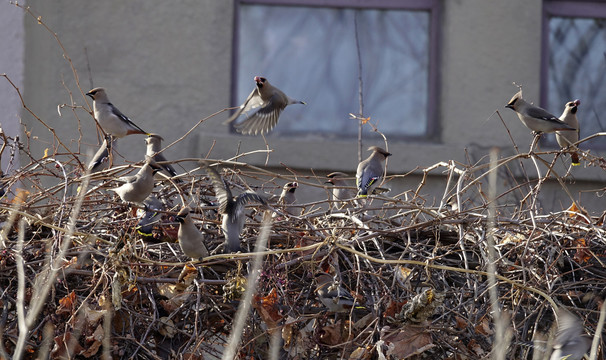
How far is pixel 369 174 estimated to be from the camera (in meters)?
6.02

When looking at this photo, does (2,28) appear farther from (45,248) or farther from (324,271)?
(324,271)

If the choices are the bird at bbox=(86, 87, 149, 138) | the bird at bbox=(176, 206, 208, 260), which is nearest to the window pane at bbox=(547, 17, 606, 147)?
the bird at bbox=(86, 87, 149, 138)

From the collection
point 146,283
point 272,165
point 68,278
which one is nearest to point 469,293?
point 146,283

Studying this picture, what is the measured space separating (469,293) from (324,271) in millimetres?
604

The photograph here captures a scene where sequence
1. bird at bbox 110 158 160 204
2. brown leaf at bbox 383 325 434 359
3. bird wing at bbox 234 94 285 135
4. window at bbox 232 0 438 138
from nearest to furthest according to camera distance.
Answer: brown leaf at bbox 383 325 434 359 < bird at bbox 110 158 160 204 < bird wing at bbox 234 94 285 135 < window at bbox 232 0 438 138

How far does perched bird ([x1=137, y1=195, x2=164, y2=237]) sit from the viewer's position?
4375mm

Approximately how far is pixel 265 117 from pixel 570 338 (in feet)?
9.27

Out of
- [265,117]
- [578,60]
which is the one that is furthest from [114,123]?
[578,60]

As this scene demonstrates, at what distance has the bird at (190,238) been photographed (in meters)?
4.16

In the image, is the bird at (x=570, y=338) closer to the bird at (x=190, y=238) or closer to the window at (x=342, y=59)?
the bird at (x=190, y=238)

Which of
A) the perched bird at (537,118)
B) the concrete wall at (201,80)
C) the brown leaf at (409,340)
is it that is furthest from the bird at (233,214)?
the concrete wall at (201,80)

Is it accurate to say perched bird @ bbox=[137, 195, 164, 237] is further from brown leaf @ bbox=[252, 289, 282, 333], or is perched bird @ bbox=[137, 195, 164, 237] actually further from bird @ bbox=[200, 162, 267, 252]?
brown leaf @ bbox=[252, 289, 282, 333]

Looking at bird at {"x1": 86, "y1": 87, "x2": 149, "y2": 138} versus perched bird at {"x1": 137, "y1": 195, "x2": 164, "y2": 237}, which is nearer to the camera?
perched bird at {"x1": 137, "y1": 195, "x2": 164, "y2": 237}

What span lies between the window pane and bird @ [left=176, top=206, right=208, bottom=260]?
4.57m
